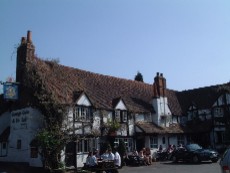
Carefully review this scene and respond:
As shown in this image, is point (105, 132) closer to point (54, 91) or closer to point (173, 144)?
point (54, 91)

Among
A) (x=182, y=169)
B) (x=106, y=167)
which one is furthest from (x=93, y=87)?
(x=106, y=167)

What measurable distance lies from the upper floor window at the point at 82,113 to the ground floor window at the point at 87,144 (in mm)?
1817

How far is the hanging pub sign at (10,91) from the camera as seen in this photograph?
2595 centimetres

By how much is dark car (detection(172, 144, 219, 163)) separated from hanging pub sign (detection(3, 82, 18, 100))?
15178 millimetres

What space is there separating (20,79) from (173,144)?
753 inches

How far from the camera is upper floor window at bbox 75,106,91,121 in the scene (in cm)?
2750

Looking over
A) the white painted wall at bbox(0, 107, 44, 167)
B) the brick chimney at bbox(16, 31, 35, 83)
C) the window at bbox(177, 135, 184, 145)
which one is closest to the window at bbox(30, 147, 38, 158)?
the white painted wall at bbox(0, 107, 44, 167)

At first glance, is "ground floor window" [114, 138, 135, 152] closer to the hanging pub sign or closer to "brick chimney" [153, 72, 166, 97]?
"brick chimney" [153, 72, 166, 97]

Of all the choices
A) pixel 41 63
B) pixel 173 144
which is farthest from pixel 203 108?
pixel 41 63

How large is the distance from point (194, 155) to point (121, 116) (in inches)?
318

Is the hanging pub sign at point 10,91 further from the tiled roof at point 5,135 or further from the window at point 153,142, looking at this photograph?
the window at point 153,142

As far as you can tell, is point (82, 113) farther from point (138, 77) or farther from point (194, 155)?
point (138, 77)

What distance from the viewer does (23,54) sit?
27891mm

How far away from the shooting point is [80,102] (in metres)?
27.6
